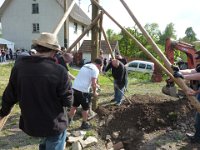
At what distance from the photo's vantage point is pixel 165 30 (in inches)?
3757

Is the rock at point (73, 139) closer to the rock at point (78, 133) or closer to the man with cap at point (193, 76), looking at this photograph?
the rock at point (78, 133)

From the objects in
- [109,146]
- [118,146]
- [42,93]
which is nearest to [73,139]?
[109,146]

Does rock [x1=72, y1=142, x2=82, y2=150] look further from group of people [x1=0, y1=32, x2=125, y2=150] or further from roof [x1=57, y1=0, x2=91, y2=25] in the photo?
roof [x1=57, y1=0, x2=91, y2=25]

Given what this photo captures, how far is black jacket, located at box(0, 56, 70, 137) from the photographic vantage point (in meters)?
3.21

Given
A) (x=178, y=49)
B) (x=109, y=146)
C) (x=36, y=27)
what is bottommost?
(x=109, y=146)

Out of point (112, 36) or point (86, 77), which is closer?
point (86, 77)

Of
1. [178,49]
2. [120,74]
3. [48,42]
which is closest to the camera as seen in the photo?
[48,42]

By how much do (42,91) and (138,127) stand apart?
174 inches

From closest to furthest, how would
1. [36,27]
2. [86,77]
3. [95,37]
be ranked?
[86,77]
[95,37]
[36,27]

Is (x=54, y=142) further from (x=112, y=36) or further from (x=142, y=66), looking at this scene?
(x=112, y=36)

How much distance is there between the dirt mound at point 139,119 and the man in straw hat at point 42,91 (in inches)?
134

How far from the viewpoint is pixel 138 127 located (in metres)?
7.22

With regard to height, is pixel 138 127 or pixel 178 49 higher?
pixel 178 49

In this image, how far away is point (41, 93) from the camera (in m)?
3.22
